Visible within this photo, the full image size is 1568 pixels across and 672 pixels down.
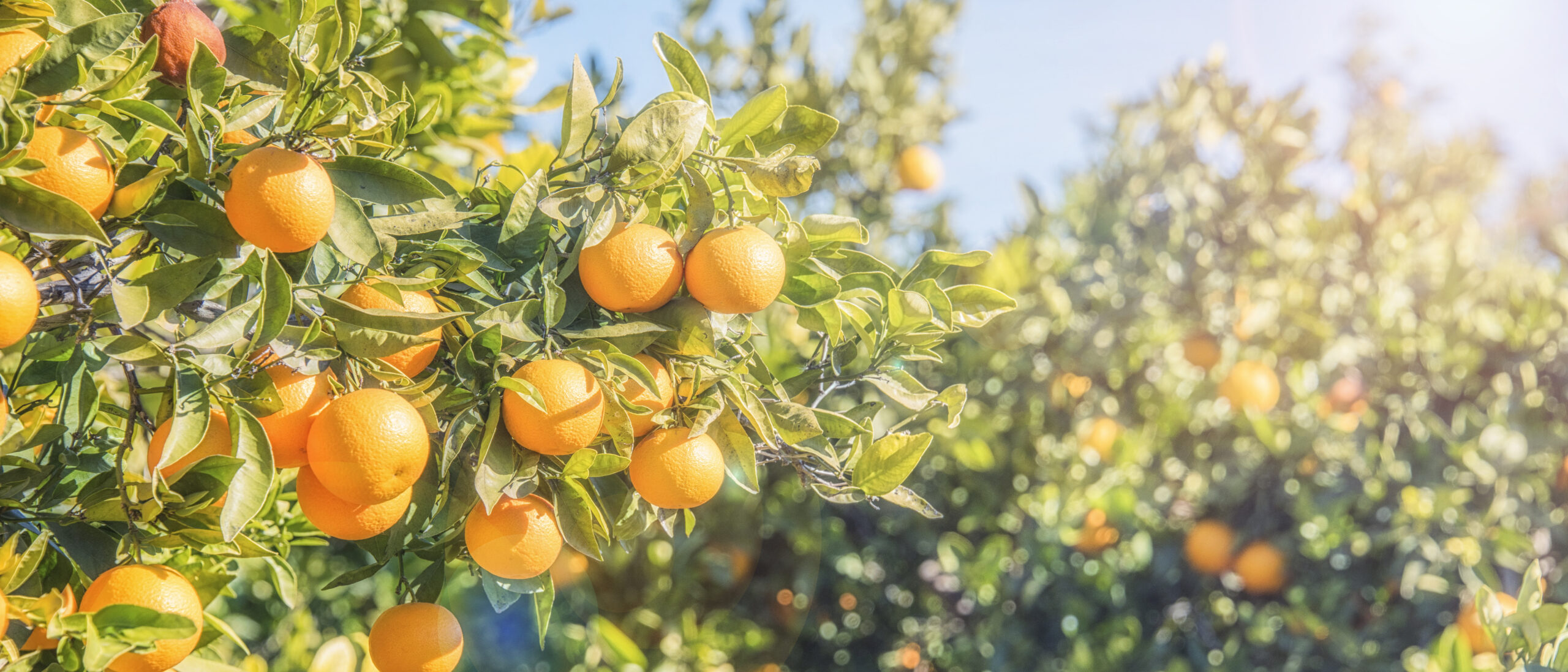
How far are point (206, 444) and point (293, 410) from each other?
0.08 m

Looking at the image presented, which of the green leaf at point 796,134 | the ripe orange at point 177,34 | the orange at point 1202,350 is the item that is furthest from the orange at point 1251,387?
the ripe orange at point 177,34

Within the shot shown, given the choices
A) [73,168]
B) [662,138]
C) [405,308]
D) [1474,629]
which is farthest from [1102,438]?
[73,168]

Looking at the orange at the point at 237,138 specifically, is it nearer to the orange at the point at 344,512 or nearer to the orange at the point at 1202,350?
the orange at the point at 344,512

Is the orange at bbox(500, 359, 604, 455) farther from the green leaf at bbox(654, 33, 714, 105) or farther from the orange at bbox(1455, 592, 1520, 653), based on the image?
the orange at bbox(1455, 592, 1520, 653)

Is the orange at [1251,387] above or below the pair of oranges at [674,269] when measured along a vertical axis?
below

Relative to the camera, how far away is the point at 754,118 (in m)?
0.90

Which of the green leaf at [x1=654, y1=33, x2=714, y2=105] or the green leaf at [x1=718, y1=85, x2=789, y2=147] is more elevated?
the green leaf at [x1=654, y1=33, x2=714, y2=105]

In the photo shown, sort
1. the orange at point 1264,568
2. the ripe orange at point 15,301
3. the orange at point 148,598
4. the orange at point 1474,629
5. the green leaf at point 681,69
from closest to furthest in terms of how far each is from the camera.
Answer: the ripe orange at point 15,301 → the orange at point 148,598 → the green leaf at point 681,69 → the orange at point 1474,629 → the orange at point 1264,568

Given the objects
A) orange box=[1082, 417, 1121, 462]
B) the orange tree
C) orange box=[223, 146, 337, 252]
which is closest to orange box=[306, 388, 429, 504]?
the orange tree

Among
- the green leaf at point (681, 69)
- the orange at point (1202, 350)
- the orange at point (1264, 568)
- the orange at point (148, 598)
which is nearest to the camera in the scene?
the orange at point (148, 598)

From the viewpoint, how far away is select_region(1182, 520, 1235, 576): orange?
2.28 metres

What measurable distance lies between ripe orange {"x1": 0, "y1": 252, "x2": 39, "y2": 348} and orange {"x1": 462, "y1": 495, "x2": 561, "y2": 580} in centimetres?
35

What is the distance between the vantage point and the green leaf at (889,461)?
911mm

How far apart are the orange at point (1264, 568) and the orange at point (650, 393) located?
193 cm
